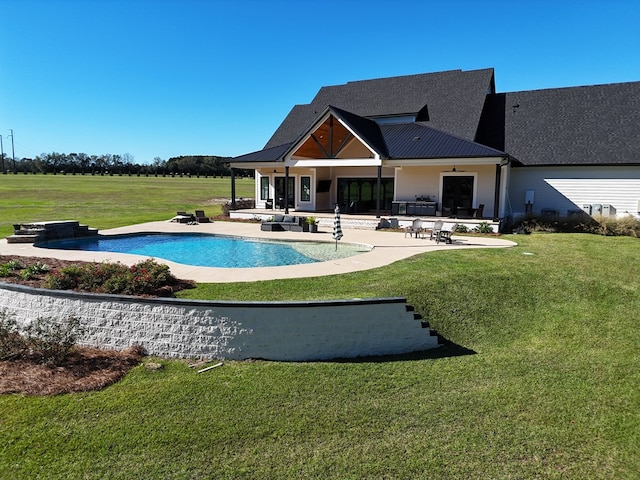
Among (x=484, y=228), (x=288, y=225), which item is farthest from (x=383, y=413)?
(x=288, y=225)

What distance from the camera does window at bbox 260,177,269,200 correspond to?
2814 centimetres

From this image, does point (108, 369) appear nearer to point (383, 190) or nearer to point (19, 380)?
point (19, 380)

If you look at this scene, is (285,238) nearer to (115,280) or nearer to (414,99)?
(115,280)

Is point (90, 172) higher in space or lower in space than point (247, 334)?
higher

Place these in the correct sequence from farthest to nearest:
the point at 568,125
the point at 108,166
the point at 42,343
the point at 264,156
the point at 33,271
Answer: the point at 108,166 < the point at 264,156 < the point at 568,125 < the point at 33,271 < the point at 42,343

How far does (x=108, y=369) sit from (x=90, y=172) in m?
115

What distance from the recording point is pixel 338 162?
22.3 meters

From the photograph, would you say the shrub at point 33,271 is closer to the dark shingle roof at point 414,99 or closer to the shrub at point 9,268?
the shrub at point 9,268

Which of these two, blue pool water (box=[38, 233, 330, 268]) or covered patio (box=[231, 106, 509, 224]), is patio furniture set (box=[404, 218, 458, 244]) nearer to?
covered patio (box=[231, 106, 509, 224])

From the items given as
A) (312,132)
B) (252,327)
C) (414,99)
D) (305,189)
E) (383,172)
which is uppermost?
(414,99)

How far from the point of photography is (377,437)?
212 inches

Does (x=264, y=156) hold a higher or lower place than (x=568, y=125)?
lower

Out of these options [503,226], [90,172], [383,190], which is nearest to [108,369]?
[503,226]

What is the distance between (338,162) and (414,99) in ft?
27.7
